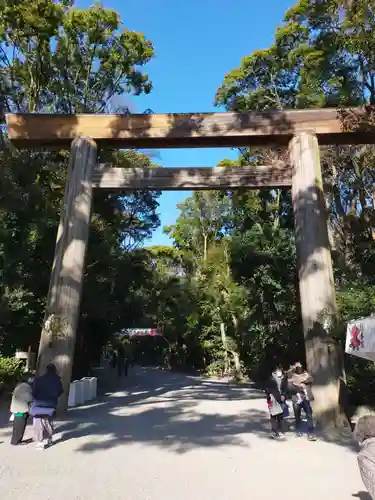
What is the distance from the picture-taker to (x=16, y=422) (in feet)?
21.8

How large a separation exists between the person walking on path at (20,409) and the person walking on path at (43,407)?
0.55ft

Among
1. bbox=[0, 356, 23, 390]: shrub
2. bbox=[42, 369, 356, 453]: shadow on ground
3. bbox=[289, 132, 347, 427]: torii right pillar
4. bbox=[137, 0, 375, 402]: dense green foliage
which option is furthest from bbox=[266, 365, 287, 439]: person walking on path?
bbox=[0, 356, 23, 390]: shrub

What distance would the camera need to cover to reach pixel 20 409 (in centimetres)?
662

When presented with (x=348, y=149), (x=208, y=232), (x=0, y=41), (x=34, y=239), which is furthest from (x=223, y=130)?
(x=208, y=232)

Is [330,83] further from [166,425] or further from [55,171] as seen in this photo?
[166,425]

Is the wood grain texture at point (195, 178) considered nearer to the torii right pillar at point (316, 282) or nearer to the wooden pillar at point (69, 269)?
the wooden pillar at point (69, 269)

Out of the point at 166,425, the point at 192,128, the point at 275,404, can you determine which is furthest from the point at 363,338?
the point at 192,128

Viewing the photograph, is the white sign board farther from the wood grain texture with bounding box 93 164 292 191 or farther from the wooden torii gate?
the wood grain texture with bounding box 93 164 292 191

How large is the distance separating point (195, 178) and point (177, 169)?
1.67 ft

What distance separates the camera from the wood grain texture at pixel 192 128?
1023cm

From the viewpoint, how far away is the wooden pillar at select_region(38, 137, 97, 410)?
29.7ft

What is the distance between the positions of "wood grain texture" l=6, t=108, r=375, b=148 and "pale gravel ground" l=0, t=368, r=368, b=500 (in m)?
6.61

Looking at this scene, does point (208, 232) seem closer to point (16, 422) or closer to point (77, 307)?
point (77, 307)

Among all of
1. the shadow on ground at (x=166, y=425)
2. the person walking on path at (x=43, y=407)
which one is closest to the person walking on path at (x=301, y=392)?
the shadow on ground at (x=166, y=425)
